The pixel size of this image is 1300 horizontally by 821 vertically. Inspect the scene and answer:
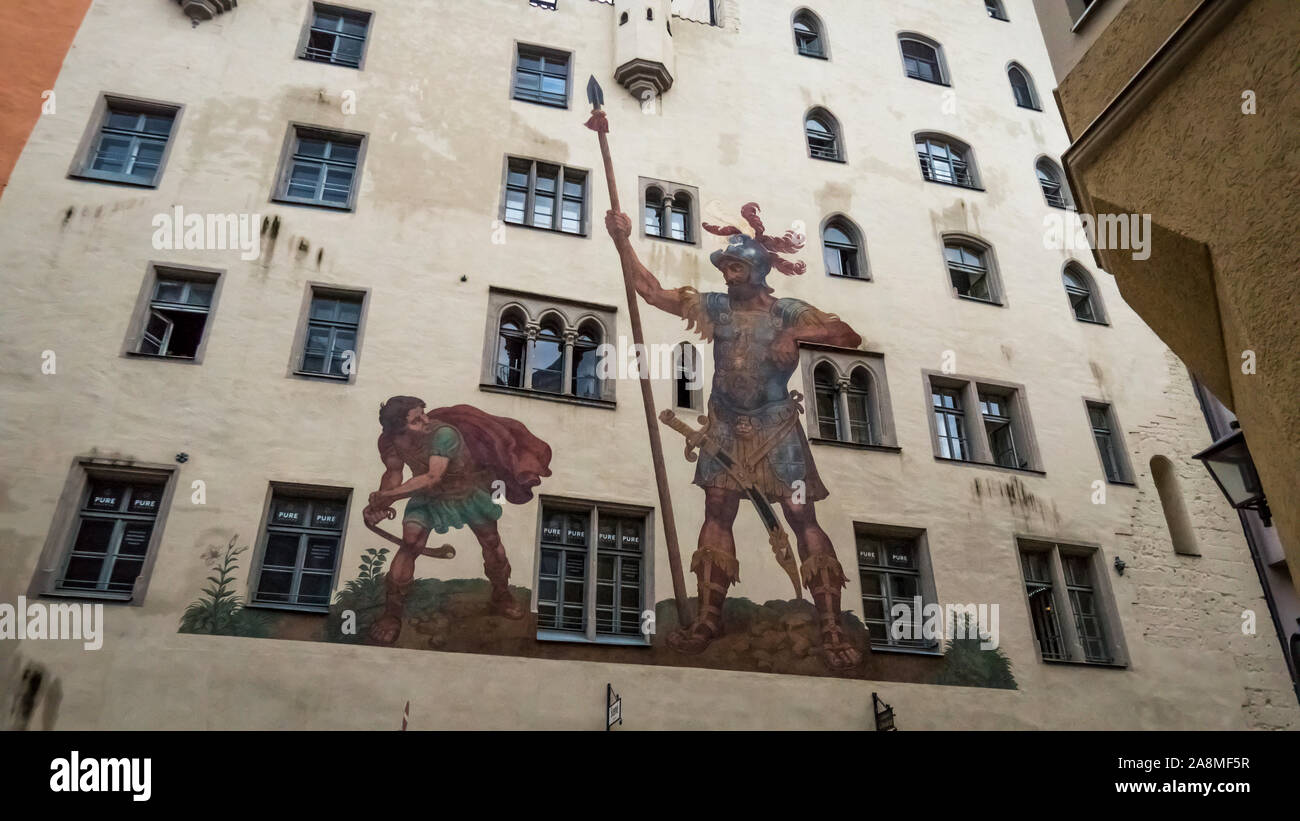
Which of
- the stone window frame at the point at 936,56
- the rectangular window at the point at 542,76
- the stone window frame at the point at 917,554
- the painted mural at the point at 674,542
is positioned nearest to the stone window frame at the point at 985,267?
the painted mural at the point at 674,542

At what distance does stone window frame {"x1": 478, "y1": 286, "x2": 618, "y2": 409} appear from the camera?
12625 mm

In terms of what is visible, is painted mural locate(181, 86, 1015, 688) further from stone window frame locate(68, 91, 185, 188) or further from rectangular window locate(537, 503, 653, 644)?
stone window frame locate(68, 91, 185, 188)

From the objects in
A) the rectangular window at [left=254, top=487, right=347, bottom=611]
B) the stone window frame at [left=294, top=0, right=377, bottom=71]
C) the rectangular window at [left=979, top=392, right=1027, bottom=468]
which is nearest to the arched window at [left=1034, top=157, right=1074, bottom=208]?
the rectangular window at [left=979, top=392, right=1027, bottom=468]

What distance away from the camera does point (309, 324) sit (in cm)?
1245

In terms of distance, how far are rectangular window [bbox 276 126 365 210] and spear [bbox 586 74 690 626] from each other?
3.58 meters

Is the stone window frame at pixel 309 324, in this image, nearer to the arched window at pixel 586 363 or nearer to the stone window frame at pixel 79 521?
the stone window frame at pixel 79 521

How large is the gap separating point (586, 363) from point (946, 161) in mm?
8362

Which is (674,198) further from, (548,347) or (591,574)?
(591,574)

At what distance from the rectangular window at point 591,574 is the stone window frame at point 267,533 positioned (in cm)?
226

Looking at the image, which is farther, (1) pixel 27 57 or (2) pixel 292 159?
(2) pixel 292 159

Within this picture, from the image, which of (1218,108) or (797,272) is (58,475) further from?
(1218,108)

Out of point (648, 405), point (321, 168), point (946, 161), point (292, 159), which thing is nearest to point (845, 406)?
point (648, 405)

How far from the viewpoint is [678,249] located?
1455 centimetres

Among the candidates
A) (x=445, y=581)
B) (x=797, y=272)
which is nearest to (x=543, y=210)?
(x=797, y=272)
